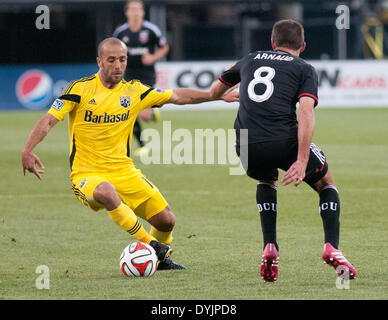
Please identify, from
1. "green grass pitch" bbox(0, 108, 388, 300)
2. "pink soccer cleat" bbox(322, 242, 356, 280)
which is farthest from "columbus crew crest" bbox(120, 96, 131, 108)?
"pink soccer cleat" bbox(322, 242, 356, 280)

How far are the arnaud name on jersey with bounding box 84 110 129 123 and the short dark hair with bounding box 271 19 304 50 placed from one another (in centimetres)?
147

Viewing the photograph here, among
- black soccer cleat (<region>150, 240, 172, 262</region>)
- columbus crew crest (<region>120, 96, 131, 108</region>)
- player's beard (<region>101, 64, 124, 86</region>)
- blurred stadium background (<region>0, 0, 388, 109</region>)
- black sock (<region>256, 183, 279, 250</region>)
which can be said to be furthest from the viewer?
blurred stadium background (<region>0, 0, 388, 109</region>)

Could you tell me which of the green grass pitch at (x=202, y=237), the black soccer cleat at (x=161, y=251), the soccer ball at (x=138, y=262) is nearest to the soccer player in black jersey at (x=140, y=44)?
the green grass pitch at (x=202, y=237)

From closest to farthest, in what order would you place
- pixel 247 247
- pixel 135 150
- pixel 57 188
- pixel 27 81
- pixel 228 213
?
pixel 247 247
pixel 228 213
pixel 57 188
pixel 135 150
pixel 27 81

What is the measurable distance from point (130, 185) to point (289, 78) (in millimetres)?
1584

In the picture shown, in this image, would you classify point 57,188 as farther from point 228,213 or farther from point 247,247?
point 247,247

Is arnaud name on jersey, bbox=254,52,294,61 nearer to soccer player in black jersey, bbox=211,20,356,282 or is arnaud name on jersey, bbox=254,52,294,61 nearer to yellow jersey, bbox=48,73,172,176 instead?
soccer player in black jersey, bbox=211,20,356,282

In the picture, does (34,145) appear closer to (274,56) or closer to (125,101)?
(125,101)

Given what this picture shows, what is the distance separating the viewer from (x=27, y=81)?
26.1 meters

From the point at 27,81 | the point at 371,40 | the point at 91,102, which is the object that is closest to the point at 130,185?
the point at 91,102

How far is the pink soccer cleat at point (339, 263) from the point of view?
19.8ft

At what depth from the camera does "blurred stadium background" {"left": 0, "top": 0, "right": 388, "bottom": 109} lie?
26.2 meters

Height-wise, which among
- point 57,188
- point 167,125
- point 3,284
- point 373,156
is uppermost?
point 167,125

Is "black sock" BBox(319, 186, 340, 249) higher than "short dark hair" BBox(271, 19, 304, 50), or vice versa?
"short dark hair" BBox(271, 19, 304, 50)
